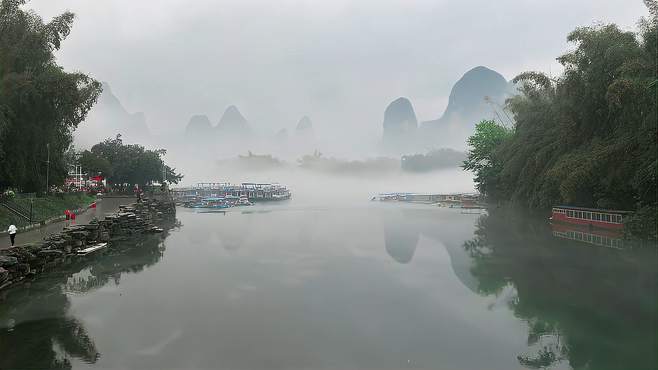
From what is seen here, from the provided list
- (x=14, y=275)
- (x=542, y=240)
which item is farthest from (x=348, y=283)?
(x=542, y=240)

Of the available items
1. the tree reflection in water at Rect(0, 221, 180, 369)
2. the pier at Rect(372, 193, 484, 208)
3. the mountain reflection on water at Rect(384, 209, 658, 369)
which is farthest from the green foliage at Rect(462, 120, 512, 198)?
the tree reflection in water at Rect(0, 221, 180, 369)

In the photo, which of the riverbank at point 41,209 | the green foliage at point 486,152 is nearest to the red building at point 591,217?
the green foliage at point 486,152

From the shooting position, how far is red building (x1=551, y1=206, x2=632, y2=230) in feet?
88.1

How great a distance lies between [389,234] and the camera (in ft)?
118

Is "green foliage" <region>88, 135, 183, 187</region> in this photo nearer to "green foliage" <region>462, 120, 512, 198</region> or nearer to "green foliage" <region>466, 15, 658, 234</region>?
"green foliage" <region>462, 120, 512, 198</region>

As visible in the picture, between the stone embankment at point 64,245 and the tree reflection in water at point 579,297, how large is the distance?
18075 mm

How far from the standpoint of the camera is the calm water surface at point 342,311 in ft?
33.6

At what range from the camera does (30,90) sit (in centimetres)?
2558

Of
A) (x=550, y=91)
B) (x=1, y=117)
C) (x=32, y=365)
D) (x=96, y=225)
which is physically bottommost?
(x=32, y=365)

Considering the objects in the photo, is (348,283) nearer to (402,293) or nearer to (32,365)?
(402,293)

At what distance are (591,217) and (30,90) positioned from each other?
37.6 metres

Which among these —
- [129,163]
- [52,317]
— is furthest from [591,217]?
[129,163]

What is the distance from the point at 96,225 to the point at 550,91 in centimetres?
3888

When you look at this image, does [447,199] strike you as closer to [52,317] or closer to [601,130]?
[601,130]
